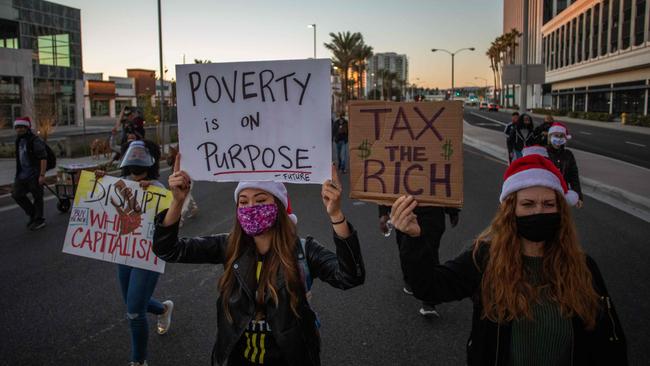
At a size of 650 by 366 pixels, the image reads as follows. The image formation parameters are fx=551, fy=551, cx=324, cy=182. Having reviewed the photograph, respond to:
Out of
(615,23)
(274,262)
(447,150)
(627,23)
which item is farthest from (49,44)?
(447,150)

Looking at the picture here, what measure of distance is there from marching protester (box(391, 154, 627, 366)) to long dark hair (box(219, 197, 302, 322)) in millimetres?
563

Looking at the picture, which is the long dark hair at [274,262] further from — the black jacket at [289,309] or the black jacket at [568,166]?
the black jacket at [568,166]

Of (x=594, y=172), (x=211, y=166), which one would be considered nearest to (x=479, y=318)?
(x=211, y=166)

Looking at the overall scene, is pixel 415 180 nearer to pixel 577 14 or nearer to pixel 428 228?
pixel 428 228

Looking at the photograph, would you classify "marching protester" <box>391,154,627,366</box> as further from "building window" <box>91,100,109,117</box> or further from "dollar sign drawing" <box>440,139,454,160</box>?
"building window" <box>91,100,109,117</box>

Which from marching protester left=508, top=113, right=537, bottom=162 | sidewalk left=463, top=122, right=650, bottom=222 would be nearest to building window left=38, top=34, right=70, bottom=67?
sidewalk left=463, top=122, right=650, bottom=222

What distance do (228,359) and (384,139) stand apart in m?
1.27

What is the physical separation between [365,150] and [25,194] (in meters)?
8.29

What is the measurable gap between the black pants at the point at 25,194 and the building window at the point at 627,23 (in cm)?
5638

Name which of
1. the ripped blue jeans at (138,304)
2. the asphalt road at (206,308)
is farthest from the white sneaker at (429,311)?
the ripped blue jeans at (138,304)

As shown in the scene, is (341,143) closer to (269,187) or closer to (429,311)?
(429,311)

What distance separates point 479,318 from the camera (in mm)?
2398

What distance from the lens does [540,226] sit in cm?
244

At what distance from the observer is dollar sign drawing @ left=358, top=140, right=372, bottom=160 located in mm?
2619
